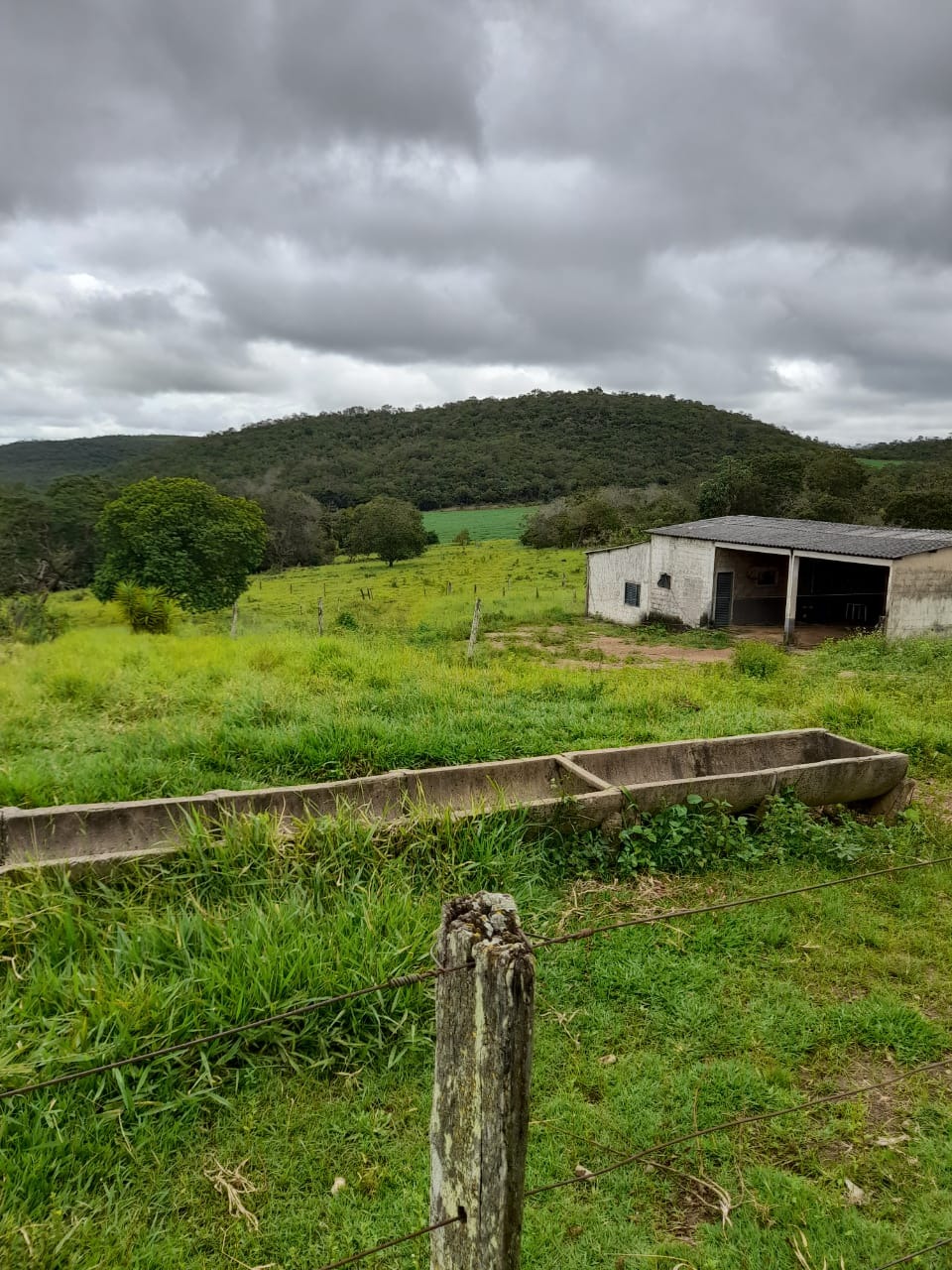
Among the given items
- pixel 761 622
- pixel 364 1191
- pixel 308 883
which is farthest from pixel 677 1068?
pixel 761 622

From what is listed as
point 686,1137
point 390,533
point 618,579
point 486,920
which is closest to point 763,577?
point 618,579

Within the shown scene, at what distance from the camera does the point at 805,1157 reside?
3.19m

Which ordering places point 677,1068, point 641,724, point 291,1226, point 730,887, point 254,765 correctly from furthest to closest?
point 641,724 < point 254,765 < point 730,887 < point 677,1068 < point 291,1226

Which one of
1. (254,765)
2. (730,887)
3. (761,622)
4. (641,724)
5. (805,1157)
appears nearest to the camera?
(805,1157)

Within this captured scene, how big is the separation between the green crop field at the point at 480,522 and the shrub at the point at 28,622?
117 ft

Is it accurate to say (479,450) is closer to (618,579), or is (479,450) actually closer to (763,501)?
(763,501)

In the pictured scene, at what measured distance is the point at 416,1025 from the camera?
378 centimetres

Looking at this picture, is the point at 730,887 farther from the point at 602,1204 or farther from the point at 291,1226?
the point at 291,1226

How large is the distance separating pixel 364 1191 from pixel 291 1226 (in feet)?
0.93

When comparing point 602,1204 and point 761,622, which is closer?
point 602,1204

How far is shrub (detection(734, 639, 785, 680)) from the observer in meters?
12.9

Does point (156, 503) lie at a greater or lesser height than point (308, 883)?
greater

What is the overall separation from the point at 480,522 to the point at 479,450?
2173 centimetres

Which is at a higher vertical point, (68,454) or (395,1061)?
(68,454)
